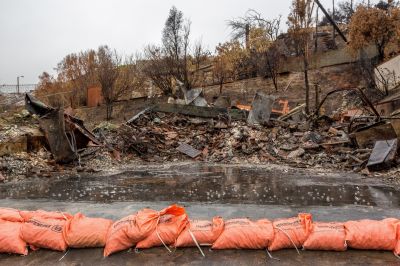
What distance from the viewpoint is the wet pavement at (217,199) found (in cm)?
327

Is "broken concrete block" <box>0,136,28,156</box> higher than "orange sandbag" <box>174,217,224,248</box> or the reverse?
higher

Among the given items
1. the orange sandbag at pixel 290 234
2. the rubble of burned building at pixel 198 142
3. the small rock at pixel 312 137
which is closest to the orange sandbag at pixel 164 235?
the orange sandbag at pixel 290 234

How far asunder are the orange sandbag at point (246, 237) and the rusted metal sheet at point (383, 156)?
213 inches

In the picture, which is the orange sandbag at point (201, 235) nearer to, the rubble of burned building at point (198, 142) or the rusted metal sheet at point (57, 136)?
the rubble of burned building at point (198, 142)

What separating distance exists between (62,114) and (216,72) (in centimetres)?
1554

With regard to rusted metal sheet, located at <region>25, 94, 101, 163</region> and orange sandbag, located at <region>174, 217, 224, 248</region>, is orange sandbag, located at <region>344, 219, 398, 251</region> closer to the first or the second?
orange sandbag, located at <region>174, 217, 224, 248</region>

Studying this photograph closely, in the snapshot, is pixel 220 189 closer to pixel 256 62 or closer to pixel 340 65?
pixel 340 65

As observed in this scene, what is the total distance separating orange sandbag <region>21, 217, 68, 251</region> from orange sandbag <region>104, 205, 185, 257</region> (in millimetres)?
468

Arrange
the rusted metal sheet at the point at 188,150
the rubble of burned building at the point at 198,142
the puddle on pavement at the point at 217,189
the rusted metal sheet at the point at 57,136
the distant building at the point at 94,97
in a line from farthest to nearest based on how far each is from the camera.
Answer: the distant building at the point at 94,97, the rusted metal sheet at the point at 188,150, the rusted metal sheet at the point at 57,136, the rubble of burned building at the point at 198,142, the puddle on pavement at the point at 217,189

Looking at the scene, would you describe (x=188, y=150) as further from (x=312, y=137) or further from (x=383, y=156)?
(x=383, y=156)

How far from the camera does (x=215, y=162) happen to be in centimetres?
1067

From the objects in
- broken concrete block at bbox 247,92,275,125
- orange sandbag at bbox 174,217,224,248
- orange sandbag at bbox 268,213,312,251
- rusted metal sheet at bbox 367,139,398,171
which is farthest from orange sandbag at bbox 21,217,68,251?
broken concrete block at bbox 247,92,275,125

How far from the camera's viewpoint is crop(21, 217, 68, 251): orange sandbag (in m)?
3.46

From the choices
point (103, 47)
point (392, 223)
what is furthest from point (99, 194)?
point (103, 47)
